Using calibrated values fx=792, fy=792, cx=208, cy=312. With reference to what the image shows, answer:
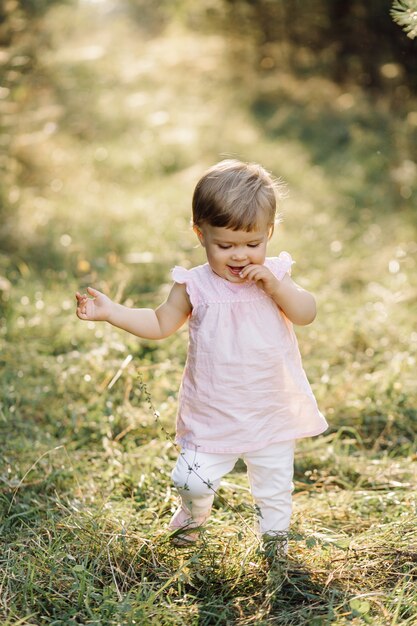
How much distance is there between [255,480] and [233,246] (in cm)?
79

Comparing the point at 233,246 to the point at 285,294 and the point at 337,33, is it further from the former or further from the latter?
the point at 337,33

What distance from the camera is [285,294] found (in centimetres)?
251

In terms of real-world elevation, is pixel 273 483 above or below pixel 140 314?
below

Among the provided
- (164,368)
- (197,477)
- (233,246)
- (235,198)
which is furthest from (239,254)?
(164,368)

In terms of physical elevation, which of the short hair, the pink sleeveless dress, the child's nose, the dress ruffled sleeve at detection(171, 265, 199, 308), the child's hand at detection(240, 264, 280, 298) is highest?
the short hair

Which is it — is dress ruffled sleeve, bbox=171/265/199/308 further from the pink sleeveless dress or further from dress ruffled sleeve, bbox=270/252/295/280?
dress ruffled sleeve, bbox=270/252/295/280

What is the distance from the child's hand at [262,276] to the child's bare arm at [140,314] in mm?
248

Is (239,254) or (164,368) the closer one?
(239,254)

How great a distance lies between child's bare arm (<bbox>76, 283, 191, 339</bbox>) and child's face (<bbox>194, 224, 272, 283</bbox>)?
184mm

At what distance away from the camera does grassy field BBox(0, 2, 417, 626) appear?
2387mm

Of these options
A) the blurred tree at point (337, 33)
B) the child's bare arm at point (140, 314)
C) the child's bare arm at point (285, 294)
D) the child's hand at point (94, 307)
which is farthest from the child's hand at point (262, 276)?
the blurred tree at point (337, 33)

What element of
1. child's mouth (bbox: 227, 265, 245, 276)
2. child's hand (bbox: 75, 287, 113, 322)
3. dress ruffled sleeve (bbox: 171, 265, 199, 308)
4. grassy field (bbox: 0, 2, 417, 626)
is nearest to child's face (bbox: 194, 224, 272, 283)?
child's mouth (bbox: 227, 265, 245, 276)

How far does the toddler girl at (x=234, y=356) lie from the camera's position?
2.48 m

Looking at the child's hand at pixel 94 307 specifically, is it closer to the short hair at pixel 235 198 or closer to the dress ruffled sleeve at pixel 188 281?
the dress ruffled sleeve at pixel 188 281
